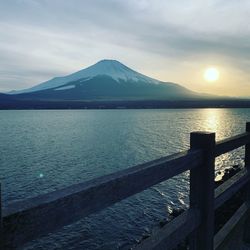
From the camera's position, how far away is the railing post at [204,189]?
4.05 metres

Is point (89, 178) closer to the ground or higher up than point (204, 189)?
closer to the ground

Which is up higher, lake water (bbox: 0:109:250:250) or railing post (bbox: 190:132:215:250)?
railing post (bbox: 190:132:215:250)

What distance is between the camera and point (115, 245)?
20.0 m

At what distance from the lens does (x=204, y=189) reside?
13.3 feet

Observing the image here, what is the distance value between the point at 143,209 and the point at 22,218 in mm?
24763

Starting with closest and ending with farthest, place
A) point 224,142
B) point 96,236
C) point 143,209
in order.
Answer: point 224,142, point 96,236, point 143,209

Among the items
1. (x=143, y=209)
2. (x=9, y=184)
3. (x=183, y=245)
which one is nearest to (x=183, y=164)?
(x=183, y=245)

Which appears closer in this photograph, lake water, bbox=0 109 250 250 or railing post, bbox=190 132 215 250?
railing post, bbox=190 132 215 250

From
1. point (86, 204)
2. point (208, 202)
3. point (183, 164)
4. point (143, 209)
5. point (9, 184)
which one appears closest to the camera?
point (86, 204)

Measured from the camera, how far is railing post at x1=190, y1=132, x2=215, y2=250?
405 centimetres

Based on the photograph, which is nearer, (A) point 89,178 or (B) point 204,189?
(B) point 204,189

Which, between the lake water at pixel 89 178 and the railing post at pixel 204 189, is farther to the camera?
the lake water at pixel 89 178

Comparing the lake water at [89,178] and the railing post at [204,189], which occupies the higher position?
the railing post at [204,189]

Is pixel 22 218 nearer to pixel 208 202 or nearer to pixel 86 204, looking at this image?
pixel 86 204
